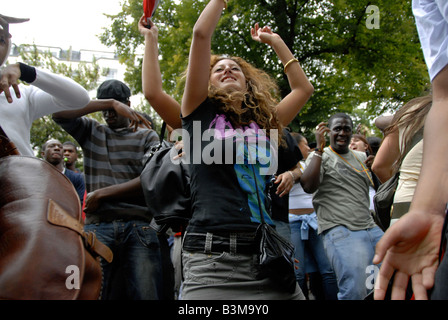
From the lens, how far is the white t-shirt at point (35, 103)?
7.57 ft

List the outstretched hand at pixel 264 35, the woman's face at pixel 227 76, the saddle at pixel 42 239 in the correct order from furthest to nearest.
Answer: the outstretched hand at pixel 264 35 → the woman's face at pixel 227 76 → the saddle at pixel 42 239

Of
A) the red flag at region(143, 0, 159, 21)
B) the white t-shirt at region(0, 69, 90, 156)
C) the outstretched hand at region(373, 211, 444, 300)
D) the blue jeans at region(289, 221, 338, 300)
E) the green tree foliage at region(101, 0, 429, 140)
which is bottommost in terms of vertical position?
the blue jeans at region(289, 221, 338, 300)

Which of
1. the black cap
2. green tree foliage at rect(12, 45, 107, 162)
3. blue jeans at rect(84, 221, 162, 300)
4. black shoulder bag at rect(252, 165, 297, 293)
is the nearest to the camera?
black shoulder bag at rect(252, 165, 297, 293)

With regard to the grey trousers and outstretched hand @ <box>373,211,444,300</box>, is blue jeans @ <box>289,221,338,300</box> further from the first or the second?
outstretched hand @ <box>373,211,444,300</box>

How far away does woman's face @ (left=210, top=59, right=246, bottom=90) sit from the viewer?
7.54 ft

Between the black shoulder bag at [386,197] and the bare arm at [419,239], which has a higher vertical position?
the bare arm at [419,239]

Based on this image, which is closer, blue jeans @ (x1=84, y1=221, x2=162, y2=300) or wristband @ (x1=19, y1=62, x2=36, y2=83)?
wristband @ (x1=19, y1=62, x2=36, y2=83)

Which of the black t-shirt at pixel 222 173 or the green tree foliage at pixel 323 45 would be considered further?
the green tree foliage at pixel 323 45

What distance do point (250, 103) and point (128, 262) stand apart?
1.70m

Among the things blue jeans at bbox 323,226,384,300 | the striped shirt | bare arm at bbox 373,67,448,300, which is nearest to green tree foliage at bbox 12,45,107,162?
the striped shirt

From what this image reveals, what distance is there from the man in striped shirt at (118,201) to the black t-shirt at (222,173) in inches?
52.7

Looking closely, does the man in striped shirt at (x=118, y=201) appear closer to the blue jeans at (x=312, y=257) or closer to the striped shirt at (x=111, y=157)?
the striped shirt at (x=111, y=157)

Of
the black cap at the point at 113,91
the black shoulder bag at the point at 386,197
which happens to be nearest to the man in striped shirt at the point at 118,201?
the black cap at the point at 113,91

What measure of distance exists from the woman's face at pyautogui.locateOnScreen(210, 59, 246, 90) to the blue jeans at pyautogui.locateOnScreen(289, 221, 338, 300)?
2.66m
